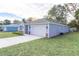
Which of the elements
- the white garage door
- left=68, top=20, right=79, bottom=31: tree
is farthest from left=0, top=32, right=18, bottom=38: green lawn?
left=68, top=20, right=79, bottom=31: tree

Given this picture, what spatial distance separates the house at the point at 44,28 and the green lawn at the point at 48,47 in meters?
0.13

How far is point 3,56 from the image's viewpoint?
2.79 metres

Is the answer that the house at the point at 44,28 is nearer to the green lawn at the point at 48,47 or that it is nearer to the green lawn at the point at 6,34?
the green lawn at the point at 48,47

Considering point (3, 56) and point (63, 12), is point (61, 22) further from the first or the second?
point (3, 56)

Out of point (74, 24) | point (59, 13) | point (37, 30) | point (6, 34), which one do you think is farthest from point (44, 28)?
point (6, 34)

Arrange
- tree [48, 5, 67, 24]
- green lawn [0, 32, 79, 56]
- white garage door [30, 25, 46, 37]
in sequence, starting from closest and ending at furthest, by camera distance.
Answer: green lawn [0, 32, 79, 56] → tree [48, 5, 67, 24] → white garage door [30, 25, 46, 37]

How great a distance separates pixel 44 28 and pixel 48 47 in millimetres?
388

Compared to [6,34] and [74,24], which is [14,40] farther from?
[74,24]

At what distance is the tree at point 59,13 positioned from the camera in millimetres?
2988

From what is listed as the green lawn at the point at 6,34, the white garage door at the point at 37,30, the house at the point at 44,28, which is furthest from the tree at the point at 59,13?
the green lawn at the point at 6,34

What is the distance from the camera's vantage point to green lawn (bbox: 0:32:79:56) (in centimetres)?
285

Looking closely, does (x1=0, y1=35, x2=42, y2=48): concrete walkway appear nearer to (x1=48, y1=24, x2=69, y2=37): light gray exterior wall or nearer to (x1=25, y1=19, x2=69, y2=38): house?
(x1=25, y1=19, x2=69, y2=38): house

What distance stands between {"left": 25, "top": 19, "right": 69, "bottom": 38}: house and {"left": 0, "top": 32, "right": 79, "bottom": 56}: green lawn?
0.13 meters

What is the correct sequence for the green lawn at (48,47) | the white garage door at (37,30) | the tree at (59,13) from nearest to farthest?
the green lawn at (48,47) < the tree at (59,13) < the white garage door at (37,30)
